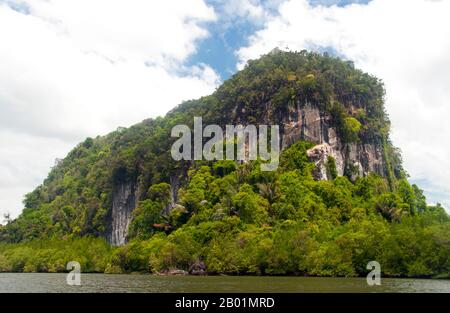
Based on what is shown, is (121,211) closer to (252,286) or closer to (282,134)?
(282,134)

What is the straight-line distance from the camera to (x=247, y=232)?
61812mm

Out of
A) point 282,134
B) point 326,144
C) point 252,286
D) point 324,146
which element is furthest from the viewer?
point 282,134

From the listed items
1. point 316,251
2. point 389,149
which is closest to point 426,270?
point 316,251

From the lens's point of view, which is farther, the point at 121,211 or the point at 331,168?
the point at 121,211

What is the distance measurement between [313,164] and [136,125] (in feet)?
229

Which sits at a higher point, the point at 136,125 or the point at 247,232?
the point at 136,125

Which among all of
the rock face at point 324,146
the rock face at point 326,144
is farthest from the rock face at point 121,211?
the rock face at point 326,144

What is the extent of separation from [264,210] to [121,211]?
3537 cm

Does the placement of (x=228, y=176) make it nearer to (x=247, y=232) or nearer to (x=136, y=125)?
(x=247, y=232)

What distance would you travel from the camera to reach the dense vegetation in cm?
5072

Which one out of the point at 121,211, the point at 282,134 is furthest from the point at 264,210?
the point at 121,211

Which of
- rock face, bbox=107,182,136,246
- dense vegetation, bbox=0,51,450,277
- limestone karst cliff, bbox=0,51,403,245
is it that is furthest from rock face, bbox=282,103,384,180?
rock face, bbox=107,182,136,246

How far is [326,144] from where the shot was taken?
81750 millimetres
